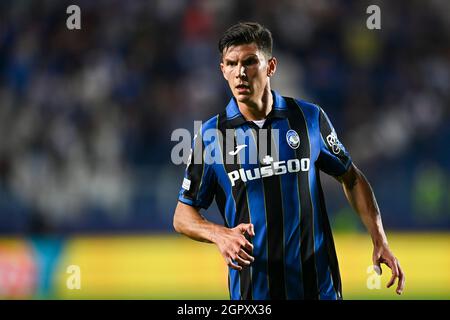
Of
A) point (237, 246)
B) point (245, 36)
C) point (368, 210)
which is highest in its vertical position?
point (245, 36)

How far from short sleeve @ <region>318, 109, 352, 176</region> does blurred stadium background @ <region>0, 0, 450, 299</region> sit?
3742 millimetres

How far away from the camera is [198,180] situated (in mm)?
4711

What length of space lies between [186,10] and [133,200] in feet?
10.2

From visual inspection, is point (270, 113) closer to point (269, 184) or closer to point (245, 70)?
point (245, 70)

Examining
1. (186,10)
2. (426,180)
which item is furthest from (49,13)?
(426,180)

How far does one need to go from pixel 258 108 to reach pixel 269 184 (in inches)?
17.7

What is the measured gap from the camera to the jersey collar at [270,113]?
470cm

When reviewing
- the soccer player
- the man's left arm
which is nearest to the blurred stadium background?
the man's left arm

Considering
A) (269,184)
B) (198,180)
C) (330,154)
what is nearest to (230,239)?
(269,184)

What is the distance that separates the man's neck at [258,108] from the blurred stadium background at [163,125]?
157 inches

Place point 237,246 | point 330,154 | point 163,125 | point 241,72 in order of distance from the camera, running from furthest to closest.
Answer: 1. point 163,125
2. point 330,154
3. point 241,72
4. point 237,246

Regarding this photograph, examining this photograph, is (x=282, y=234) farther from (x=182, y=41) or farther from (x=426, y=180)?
(x=182, y=41)

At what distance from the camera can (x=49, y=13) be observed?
11180mm

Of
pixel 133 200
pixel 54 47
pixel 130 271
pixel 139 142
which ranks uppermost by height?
pixel 54 47
